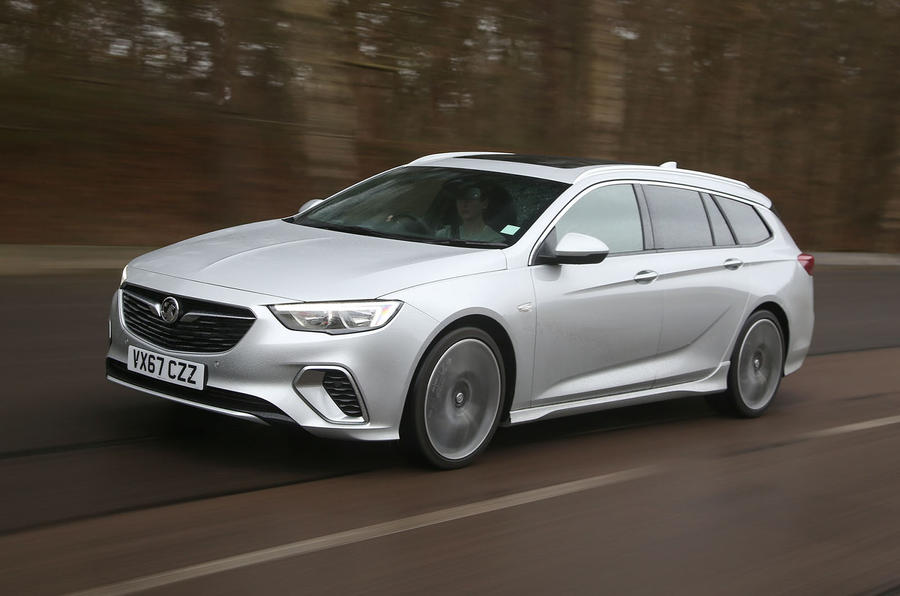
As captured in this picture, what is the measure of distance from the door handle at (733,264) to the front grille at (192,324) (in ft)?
11.4

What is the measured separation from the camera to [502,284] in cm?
595

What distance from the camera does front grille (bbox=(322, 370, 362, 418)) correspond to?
210 inches

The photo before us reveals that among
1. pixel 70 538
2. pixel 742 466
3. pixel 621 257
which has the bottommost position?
pixel 742 466

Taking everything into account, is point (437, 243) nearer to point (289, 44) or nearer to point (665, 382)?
point (665, 382)

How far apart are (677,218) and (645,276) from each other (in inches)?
29.2

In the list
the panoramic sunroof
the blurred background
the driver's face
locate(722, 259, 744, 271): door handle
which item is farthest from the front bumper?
the blurred background

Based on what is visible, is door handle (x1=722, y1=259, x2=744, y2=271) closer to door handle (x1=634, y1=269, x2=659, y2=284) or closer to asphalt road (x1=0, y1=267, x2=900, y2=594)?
door handle (x1=634, y1=269, x2=659, y2=284)

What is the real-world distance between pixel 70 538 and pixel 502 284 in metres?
2.37

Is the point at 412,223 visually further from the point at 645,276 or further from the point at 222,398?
the point at 222,398

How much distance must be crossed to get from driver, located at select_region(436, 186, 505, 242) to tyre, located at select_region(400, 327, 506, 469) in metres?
0.66

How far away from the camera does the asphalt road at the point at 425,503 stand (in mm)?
4402

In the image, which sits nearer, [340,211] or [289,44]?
[340,211]

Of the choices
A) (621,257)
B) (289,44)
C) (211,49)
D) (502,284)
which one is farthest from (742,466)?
(211,49)

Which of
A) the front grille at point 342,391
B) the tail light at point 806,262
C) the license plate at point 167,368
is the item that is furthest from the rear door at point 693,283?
the license plate at point 167,368
